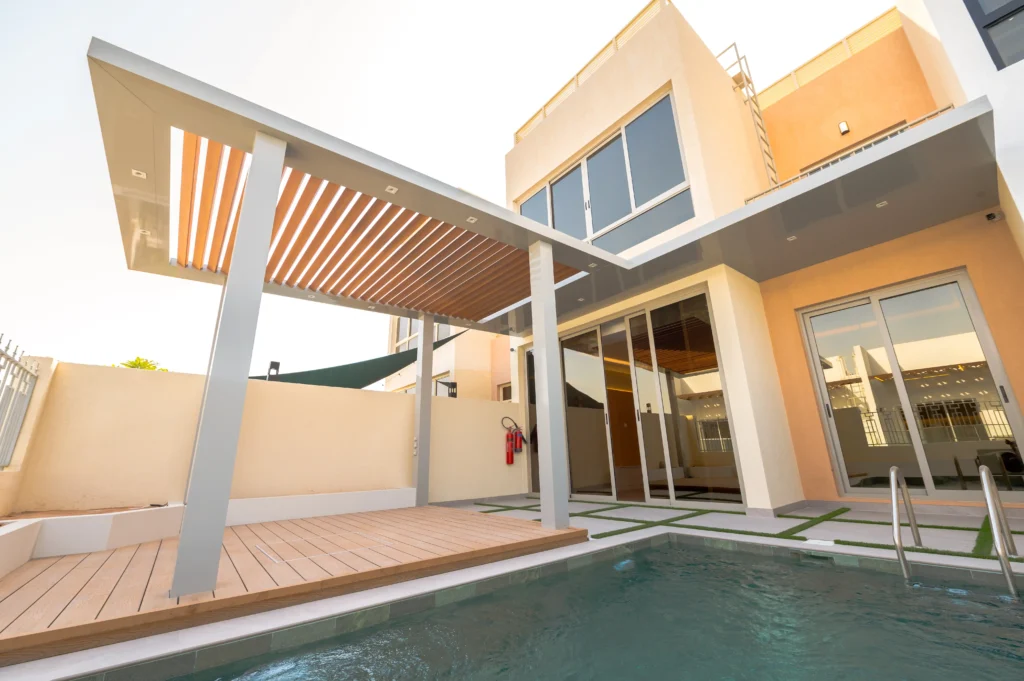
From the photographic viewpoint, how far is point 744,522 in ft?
13.0

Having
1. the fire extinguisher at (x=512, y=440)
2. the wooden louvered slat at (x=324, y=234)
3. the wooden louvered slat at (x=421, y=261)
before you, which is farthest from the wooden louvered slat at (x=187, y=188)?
the fire extinguisher at (x=512, y=440)

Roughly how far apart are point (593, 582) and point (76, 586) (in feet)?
9.22

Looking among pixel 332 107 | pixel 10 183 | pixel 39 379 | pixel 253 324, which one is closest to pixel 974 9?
pixel 253 324

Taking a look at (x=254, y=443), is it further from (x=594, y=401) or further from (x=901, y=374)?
(x=901, y=374)

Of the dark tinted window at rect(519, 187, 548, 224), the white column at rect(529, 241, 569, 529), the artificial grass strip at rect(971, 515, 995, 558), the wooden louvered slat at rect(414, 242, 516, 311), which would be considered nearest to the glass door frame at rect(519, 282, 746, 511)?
the white column at rect(529, 241, 569, 529)

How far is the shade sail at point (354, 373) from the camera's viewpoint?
657cm

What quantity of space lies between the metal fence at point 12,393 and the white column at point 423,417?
367 centimetres

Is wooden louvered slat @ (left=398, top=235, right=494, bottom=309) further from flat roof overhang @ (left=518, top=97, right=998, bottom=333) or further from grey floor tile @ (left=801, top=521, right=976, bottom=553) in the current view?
grey floor tile @ (left=801, top=521, right=976, bottom=553)

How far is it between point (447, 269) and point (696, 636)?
12.8 ft

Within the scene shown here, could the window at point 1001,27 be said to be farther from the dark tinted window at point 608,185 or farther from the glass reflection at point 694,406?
the dark tinted window at point 608,185

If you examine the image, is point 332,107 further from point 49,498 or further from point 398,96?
point 49,498

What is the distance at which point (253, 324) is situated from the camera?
233 cm

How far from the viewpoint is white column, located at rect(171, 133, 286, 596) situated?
2.02 metres

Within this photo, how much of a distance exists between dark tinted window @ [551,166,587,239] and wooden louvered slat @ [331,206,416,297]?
11.7ft
